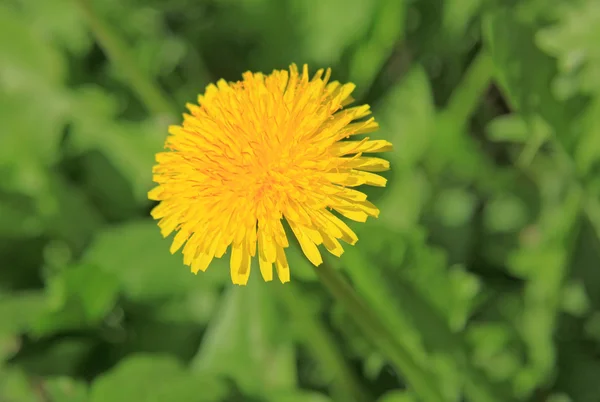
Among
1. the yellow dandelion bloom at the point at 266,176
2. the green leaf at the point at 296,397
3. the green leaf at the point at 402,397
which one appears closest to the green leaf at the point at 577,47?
the yellow dandelion bloom at the point at 266,176

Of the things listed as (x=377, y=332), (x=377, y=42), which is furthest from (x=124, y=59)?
(x=377, y=332)

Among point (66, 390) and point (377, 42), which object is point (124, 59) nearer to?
point (377, 42)

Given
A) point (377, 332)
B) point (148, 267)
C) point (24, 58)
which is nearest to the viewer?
point (377, 332)

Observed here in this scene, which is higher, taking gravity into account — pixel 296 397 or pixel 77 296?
pixel 77 296

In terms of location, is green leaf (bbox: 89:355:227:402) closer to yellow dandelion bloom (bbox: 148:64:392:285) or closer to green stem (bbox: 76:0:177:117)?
yellow dandelion bloom (bbox: 148:64:392:285)

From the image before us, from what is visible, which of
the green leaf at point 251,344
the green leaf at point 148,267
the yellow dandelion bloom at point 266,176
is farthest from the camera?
the green leaf at point 148,267

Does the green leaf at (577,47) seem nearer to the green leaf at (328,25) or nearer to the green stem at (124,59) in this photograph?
the green leaf at (328,25)

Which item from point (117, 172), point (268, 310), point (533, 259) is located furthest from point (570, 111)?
point (117, 172)

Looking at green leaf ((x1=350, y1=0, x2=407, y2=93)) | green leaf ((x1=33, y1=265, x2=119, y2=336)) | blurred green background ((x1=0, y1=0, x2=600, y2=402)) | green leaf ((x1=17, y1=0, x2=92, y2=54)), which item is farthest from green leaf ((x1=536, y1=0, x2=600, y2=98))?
green leaf ((x1=17, y1=0, x2=92, y2=54))
